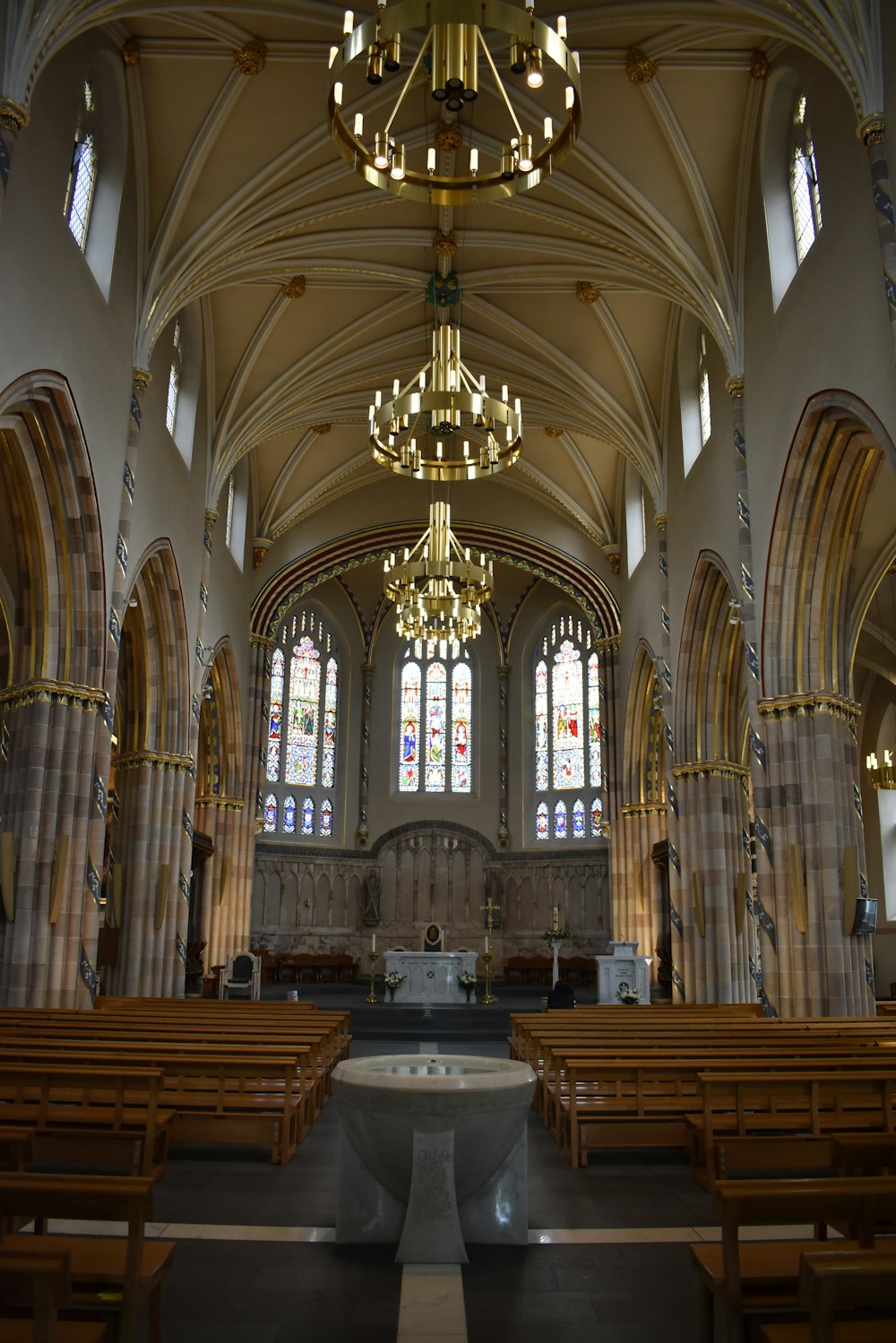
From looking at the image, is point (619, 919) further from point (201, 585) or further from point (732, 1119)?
point (732, 1119)

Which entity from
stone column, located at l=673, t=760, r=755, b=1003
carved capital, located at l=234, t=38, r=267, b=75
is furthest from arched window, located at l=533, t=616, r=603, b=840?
carved capital, located at l=234, t=38, r=267, b=75

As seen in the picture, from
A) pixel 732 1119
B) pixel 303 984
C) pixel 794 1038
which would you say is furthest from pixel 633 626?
pixel 732 1119

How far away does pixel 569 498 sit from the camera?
29.7 metres

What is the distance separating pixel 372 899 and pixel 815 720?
20197 millimetres

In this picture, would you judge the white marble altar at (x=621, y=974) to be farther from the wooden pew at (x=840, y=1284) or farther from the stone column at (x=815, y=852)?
the wooden pew at (x=840, y=1284)

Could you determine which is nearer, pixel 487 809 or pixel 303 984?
pixel 303 984

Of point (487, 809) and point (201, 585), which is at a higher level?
point (201, 585)

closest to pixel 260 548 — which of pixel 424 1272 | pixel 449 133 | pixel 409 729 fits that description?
pixel 409 729

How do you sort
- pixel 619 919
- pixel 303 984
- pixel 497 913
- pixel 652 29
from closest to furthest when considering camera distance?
pixel 652 29 < pixel 619 919 < pixel 303 984 < pixel 497 913

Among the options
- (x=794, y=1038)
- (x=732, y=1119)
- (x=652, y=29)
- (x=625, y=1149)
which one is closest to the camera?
(x=732, y=1119)

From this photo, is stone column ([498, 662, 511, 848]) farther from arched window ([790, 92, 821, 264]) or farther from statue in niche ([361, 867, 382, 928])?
arched window ([790, 92, 821, 264])

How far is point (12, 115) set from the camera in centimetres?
1186

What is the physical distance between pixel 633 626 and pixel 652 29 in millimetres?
14754

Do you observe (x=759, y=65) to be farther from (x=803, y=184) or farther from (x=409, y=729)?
(x=409, y=729)
